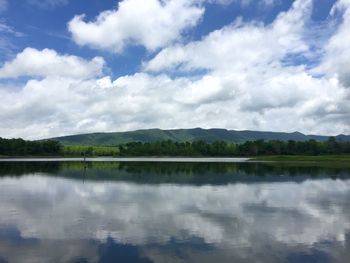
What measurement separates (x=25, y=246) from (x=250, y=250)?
45.3 feet

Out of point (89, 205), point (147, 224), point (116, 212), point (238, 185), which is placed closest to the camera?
point (147, 224)

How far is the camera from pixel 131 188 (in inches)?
2191

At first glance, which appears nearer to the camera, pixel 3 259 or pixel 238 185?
pixel 3 259

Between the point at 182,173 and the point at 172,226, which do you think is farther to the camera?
the point at 182,173

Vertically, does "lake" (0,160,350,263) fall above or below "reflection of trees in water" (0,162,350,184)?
below

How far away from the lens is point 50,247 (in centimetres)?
2414

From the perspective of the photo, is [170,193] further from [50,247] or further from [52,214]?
[50,247]

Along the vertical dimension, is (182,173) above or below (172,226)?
above

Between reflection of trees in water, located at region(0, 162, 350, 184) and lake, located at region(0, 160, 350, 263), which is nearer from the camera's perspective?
lake, located at region(0, 160, 350, 263)

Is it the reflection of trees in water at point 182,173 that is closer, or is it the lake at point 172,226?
the lake at point 172,226

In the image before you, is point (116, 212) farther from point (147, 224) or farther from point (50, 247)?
point (50, 247)

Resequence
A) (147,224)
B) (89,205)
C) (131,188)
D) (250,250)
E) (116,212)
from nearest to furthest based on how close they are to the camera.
A: (250,250) → (147,224) → (116,212) → (89,205) → (131,188)

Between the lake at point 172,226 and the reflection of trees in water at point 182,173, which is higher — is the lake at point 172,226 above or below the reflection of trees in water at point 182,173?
below

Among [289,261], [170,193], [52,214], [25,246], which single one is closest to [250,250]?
[289,261]
